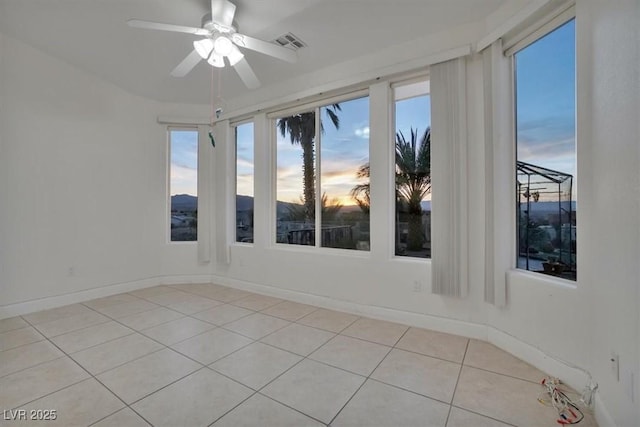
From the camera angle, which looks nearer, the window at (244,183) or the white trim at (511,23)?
the white trim at (511,23)

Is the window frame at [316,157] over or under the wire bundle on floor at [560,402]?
over

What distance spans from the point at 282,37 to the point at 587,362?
145 inches

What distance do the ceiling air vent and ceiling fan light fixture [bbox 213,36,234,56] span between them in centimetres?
75

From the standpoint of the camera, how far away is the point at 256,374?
2.06 meters

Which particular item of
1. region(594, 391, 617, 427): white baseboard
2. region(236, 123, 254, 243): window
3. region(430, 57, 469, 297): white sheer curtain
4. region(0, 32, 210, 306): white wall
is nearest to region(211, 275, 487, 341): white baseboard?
region(430, 57, 469, 297): white sheer curtain

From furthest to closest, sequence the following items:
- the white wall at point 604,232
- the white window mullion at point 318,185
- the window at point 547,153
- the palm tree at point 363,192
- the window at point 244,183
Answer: the window at point 244,183 < the white window mullion at point 318,185 < the palm tree at point 363,192 < the window at point 547,153 < the white wall at point 604,232

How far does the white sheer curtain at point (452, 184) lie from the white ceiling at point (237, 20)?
523 mm

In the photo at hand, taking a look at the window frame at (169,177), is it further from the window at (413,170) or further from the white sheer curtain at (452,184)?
the white sheer curtain at (452,184)

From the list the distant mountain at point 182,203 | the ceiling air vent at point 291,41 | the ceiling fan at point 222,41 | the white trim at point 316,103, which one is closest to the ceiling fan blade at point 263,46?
the ceiling fan at point 222,41

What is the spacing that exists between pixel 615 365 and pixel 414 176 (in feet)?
6.76

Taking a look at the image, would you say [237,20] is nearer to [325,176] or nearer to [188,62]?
[188,62]

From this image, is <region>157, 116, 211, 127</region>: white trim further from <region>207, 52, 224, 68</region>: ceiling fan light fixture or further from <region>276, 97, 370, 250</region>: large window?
<region>207, 52, 224, 68</region>: ceiling fan light fixture

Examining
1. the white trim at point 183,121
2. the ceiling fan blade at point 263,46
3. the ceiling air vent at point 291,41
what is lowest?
the ceiling fan blade at point 263,46

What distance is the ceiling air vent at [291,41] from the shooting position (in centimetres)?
292
